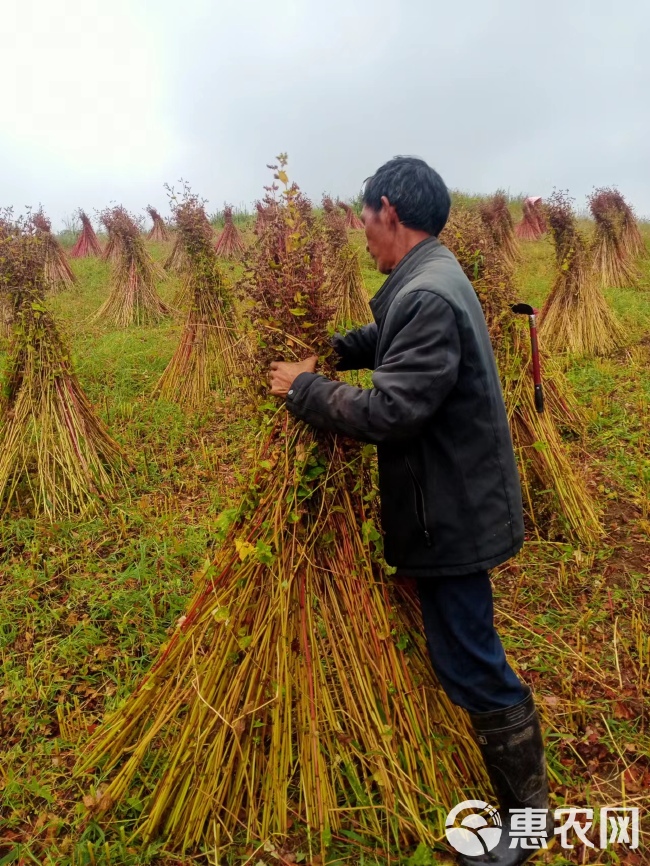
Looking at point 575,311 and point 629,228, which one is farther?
point 629,228

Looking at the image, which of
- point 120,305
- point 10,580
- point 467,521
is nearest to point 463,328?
point 467,521

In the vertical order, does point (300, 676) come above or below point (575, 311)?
below

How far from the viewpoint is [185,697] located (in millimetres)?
1996

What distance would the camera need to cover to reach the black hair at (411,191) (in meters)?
1.64

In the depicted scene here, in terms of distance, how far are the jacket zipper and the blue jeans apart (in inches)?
6.2

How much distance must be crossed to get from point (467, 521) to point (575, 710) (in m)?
1.21

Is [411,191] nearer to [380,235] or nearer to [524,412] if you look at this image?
[380,235]

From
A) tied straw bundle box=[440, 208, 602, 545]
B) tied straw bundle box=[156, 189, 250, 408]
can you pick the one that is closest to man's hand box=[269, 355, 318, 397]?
tied straw bundle box=[440, 208, 602, 545]

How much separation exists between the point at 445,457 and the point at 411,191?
782 mm

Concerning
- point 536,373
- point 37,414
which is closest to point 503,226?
point 536,373

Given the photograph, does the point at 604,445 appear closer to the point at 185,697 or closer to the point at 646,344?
the point at 646,344

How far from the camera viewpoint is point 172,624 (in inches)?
114

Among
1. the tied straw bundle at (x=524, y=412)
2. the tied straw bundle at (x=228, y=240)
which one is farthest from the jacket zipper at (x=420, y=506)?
the tied straw bundle at (x=228, y=240)

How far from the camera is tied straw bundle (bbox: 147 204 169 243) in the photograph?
750 inches
